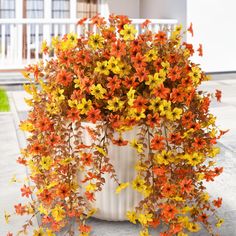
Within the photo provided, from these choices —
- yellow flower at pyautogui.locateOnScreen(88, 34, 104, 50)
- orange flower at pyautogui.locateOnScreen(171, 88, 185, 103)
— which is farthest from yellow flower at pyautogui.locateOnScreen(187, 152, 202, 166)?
yellow flower at pyautogui.locateOnScreen(88, 34, 104, 50)

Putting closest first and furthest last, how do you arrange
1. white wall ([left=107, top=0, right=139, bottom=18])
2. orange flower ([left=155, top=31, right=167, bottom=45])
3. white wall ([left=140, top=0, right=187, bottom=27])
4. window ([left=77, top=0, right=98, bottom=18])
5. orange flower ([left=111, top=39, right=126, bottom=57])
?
1. orange flower ([left=111, top=39, right=126, bottom=57])
2. orange flower ([left=155, top=31, right=167, bottom=45])
3. white wall ([left=140, top=0, right=187, bottom=27])
4. white wall ([left=107, top=0, right=139, bottom=18])
5. window ([left=77, top=0, right=98, bottom=18])

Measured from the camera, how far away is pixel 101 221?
9.11ft

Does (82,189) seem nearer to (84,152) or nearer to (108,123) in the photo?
(84,152)

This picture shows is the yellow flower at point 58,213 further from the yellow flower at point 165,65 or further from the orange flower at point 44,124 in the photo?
the yellow flower at point 165,65

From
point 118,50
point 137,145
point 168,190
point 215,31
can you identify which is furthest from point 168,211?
point 215,31

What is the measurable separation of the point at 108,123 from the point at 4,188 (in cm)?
125

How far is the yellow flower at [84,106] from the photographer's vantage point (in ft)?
7.80

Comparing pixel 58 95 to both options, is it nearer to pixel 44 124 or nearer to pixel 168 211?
pixel 44 124

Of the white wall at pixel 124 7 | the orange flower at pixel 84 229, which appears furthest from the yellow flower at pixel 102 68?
the white wall at pixel 124 7

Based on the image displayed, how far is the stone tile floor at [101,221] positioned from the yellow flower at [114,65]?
0.82 m

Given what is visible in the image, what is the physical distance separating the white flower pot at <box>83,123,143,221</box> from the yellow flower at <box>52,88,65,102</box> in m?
0.27

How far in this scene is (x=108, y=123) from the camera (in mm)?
2436

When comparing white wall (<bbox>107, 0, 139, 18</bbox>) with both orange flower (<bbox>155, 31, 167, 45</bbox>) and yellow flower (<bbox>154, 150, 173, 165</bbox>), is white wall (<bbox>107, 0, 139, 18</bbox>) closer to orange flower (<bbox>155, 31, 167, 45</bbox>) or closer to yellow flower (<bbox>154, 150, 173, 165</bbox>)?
orange flower (<bbox>155, 31, 167, 45</bbox>)

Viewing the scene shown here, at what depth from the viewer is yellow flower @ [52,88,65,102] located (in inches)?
94.6
